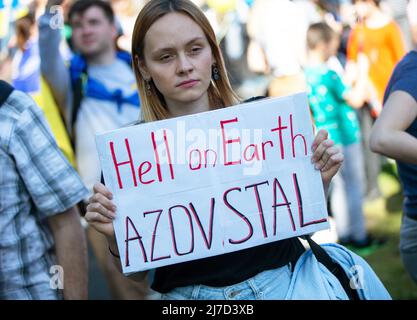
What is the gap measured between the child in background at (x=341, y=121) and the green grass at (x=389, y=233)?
0.20 metres

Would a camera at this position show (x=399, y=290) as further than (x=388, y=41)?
No

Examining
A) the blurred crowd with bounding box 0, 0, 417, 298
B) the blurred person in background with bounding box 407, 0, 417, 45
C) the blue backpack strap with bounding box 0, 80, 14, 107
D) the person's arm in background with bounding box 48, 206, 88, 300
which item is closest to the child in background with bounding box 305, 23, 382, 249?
the blurred crowd with bounding box 0, 0, 417, 298

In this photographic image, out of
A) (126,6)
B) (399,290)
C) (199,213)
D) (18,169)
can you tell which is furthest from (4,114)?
(126,6)

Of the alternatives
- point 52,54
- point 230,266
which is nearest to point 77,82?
point 52,54

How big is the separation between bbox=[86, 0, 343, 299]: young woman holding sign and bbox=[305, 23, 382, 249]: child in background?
9.62ft

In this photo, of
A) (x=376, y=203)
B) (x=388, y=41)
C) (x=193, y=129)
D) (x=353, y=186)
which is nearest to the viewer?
(x=193, y=129)

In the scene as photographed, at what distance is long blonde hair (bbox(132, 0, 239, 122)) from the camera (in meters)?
2.13

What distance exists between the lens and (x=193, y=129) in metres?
2.10

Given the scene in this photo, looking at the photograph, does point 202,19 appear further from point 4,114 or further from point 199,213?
point 4,114

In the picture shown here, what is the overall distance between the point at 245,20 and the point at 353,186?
1.36 m

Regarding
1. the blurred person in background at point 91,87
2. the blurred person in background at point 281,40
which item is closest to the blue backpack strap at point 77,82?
the blurred person in background at point 91,87

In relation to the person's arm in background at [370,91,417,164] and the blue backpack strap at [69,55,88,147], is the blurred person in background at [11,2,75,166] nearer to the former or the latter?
the blue backpack strap at [69,55,88,147]

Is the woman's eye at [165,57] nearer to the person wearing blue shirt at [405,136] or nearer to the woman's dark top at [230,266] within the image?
the woman's dark top at [230,266]
